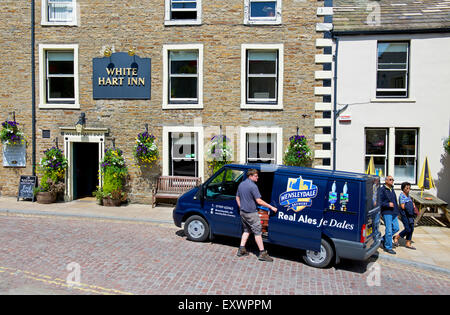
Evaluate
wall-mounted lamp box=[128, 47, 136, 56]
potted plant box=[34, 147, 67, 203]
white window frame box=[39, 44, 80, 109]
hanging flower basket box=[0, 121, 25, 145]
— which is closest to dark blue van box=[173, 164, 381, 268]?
wall-mounted lamp box=[128, 47, 136, 56]

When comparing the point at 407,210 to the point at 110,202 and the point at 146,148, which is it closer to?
the point at 146,148

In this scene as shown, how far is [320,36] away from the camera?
1210 cm

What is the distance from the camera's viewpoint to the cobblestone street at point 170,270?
19.1 feet

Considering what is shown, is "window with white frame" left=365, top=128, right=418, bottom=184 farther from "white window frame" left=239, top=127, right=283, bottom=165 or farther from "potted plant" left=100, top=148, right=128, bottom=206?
"potted plant" left=100, top=148, right=128, bottom=206

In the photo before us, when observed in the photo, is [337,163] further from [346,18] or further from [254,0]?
[254,0]

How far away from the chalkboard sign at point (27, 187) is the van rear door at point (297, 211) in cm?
952

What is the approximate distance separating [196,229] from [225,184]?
4.55 ft

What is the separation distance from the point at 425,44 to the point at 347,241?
28.7 ft

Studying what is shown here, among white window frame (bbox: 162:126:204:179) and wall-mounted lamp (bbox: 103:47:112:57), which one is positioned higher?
wall-mounted lamp (bbox: 103:47:112:57)

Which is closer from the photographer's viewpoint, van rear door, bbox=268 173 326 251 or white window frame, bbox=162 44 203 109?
van rear door, bbox=268 173 326 251

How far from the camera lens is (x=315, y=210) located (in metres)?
6.95

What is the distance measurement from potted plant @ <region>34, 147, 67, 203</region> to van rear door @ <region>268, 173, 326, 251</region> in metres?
8.71

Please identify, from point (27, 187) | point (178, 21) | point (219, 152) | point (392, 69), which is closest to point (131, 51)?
point (178, 21)

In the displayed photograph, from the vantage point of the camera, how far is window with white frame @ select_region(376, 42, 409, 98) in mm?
12164
